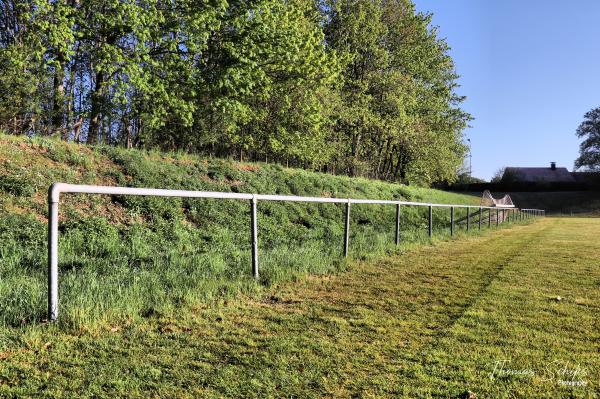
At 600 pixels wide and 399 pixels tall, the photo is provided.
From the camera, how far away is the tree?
3179 inches

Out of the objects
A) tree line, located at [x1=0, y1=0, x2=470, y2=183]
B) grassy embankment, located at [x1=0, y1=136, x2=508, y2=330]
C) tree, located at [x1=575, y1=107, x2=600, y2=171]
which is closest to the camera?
grassy embankment, located at [x1=0, y1=136, x2=508, y2=330]

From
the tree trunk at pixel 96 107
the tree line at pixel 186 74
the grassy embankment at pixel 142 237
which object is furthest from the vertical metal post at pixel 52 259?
the tree trunk at pixel 96 107

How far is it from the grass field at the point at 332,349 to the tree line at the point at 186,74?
1070cm

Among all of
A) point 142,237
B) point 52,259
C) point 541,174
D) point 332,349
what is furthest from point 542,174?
point 52,259

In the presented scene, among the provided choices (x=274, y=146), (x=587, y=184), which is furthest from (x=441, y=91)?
(x=587, y=184)

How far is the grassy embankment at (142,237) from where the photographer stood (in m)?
4.17

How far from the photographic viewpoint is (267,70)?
57.8 feet

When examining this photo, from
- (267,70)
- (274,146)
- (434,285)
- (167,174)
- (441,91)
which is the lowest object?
(434,285)

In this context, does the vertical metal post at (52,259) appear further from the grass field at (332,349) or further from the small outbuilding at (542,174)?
the small outbuilding at (542,174)

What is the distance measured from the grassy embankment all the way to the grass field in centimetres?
40

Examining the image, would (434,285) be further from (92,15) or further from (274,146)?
(274,146)

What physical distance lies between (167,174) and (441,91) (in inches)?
1257

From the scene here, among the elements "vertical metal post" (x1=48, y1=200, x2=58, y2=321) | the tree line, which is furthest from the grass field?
the tree line

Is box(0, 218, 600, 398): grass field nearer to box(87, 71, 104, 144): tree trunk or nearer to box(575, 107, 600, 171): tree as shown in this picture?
box(87, 71, 104, 144): tree trunk
